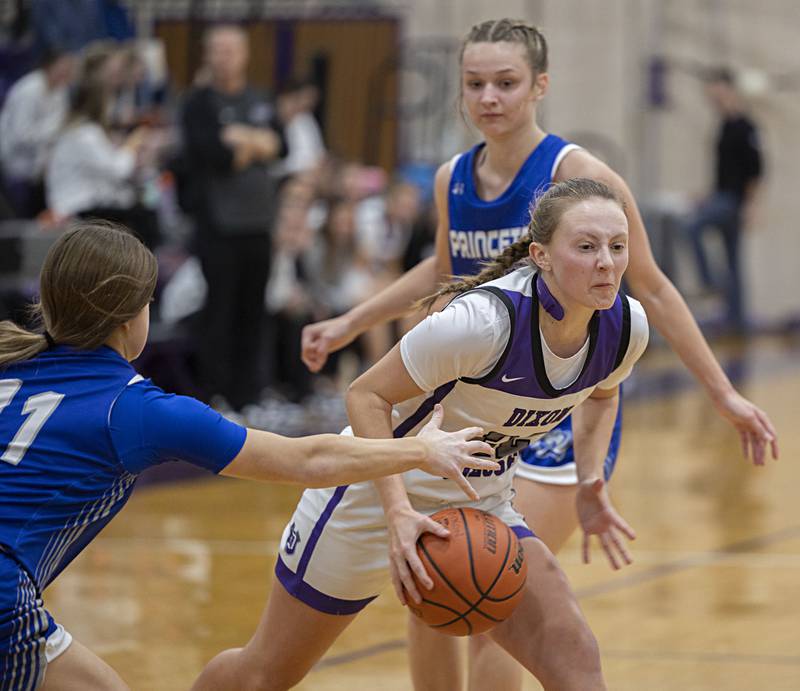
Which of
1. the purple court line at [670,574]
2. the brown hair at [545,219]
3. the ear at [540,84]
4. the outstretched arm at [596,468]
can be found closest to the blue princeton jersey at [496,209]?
the ear at [540,84]

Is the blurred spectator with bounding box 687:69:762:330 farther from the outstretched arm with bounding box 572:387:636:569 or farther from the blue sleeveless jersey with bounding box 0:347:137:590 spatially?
the blue sleeveless jersey with bounding box 0:347:137:590

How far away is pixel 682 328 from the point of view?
379cm

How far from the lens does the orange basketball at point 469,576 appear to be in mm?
3020

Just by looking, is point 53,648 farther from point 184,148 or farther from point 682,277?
point 682,277

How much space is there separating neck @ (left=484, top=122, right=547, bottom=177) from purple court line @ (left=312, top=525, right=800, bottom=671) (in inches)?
62.9

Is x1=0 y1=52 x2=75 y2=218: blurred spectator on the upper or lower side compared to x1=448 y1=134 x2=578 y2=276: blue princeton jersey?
lower

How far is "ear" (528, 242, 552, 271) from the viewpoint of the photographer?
3.19m

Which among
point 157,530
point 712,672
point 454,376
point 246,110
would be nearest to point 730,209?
point 246,110

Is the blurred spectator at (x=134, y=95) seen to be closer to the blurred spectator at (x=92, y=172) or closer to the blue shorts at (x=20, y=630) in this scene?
the blurred spectator at (x=92, y=172)

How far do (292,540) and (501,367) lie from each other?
641mm

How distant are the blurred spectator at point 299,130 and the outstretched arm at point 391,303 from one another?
21.0 feet

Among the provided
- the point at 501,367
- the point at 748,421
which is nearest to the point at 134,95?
the point at 748,421

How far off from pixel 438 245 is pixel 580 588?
1.96 metres

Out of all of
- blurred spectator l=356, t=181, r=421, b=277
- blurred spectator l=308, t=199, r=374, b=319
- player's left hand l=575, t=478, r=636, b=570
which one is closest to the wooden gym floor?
player's left hand l=575, t=478, r=636, b=570
